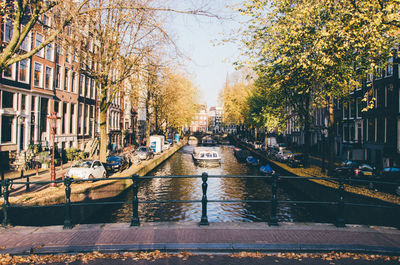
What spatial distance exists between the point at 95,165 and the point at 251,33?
42.1 ft

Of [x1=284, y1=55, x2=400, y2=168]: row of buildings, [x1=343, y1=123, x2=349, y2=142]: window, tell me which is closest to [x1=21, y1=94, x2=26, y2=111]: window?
[x1=284, y1=55, x2=400, y2=168]: row of buildings

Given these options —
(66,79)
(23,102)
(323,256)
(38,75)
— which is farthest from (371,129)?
(23,102)

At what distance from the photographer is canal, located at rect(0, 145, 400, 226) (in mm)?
12738

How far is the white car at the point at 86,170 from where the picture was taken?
19.2 meters

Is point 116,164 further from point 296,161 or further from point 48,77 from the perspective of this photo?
point 296,161

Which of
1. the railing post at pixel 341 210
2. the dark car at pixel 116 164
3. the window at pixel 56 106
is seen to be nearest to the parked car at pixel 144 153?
the dark car at pixel 116 164

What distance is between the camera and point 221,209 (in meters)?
17.9

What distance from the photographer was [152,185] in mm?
25266

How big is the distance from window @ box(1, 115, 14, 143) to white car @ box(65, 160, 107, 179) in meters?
8.42

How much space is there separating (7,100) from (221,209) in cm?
1937

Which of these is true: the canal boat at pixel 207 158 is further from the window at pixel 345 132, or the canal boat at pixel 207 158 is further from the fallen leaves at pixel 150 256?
the fallen leaves at pixel 150 256

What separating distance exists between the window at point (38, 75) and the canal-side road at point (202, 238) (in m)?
24.6

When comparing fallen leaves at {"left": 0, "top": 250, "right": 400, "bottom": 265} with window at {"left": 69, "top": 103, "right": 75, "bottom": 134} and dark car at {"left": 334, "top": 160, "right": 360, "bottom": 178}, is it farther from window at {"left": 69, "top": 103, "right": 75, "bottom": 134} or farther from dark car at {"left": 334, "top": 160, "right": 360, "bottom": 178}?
window at {"left": 69, "top": 103, "right": 75, "bottom": 134}

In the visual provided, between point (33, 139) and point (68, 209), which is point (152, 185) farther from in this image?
point (68, 209)
